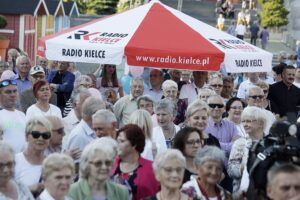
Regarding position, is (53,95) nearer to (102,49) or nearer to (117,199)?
(102,49)

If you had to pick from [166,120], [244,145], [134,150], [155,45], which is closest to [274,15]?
[155,45]

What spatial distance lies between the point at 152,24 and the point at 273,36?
3968 centimetres

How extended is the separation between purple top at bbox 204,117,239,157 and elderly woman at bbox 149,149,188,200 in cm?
335

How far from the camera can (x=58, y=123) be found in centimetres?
991

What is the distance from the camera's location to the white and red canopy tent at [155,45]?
13398 mm

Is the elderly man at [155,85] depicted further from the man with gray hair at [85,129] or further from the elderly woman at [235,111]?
the man with gray hair at [85,129]

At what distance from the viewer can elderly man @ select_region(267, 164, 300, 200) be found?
6652 mm

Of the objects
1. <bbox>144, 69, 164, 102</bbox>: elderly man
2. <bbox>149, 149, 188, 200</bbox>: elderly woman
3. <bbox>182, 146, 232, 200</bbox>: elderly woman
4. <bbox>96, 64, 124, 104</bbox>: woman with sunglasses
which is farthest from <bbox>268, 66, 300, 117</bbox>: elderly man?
<bbox>149, 149, 188, 200</bbox>: elderly woman

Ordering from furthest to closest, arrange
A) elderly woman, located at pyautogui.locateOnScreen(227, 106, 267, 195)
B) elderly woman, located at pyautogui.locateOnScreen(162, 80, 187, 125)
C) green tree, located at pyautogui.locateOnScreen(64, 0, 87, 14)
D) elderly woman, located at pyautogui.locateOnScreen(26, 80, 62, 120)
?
green tree, located at pyautogui.locateOnScreen(64, 0, 87, 14) → elderly woman, located at pyautogui.locateOnScreen(162, 80, 187, 125) → elderly woman, located at pyautogui.locateOnScreen(26, 80, 62, 120) → elderly woman, located at pyautogui.locateOnScreen(227, 106, 267, 195)

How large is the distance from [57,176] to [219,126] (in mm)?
4290

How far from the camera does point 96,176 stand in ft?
26.8

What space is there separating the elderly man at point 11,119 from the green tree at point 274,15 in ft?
137

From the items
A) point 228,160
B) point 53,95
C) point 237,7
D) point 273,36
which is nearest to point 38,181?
point 228,160

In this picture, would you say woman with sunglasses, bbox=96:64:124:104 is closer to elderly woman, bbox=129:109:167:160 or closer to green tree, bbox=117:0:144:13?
elderly woman, bbox=129:109:167:160
